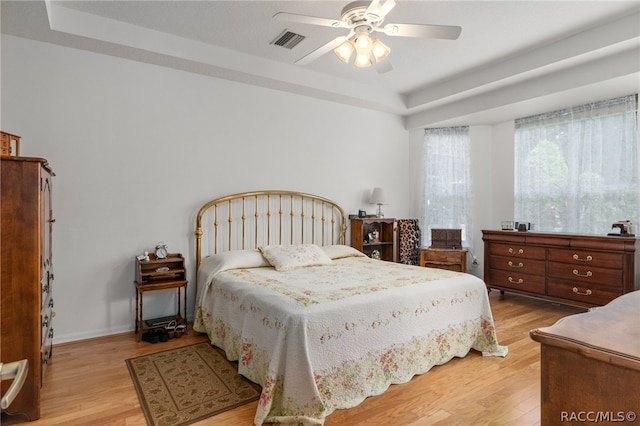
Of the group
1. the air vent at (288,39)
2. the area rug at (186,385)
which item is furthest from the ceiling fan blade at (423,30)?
the area rug at (186,385)

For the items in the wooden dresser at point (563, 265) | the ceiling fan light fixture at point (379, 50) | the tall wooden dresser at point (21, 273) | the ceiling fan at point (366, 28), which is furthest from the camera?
the wooden dresser at point (563, 265)

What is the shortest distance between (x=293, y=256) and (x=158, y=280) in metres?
1.26

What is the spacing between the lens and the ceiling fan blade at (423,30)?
2221 millimetres

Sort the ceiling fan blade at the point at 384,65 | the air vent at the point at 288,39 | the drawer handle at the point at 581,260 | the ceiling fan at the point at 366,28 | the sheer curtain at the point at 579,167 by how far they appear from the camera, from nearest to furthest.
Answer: the ceiling fan at the point at 366,28, the ceiling fan blade at the point at 384,65, the air vent at the point at 288,39, the drawer handle at the point at 581,260, the sheer curtain at the point at 579,167

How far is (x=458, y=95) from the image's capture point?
4367 millimetres

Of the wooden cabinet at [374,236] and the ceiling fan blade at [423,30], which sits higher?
the ceiling fan blade at [423,30]

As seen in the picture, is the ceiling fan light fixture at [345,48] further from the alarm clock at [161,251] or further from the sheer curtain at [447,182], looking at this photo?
the sheer curtain at [447,182]

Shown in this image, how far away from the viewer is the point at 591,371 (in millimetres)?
954

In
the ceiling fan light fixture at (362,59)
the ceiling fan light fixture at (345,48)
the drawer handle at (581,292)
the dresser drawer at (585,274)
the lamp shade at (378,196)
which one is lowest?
the drawer handle at (581,292)

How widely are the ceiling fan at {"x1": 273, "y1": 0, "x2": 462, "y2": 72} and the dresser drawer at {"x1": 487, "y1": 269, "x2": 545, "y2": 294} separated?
3.13 meters

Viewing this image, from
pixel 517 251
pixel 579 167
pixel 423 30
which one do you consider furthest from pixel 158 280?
pixel 579 167

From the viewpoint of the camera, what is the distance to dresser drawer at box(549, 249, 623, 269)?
351 cm

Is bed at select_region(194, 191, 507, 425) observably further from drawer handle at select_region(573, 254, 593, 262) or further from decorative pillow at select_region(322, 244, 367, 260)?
drawer handle at select_region(573, 254, 593, 262)

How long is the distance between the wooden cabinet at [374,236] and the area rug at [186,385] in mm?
2385
